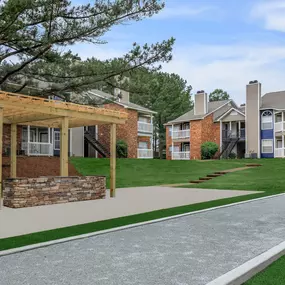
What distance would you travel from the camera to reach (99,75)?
50.7 ft

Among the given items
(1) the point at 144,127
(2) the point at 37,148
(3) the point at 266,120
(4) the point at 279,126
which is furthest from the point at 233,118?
(2) the point at 37,148

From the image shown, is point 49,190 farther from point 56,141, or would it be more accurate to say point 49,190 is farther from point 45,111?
point 56,141

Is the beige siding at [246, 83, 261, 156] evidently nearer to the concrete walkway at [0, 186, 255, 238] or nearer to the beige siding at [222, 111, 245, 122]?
the beige siding at [222, 111, 245, 122]

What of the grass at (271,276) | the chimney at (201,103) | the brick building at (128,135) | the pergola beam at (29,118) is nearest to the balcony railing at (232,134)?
the chimney at (201,103)

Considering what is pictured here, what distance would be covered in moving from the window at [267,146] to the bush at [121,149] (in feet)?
49.1

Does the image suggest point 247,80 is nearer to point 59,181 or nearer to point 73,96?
point 73,96

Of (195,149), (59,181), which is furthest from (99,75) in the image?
(195,149)

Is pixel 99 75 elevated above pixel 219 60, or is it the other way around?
pixel 219 60

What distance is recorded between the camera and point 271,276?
13.5 feet

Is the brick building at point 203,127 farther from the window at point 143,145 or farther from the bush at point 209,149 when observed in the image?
the window at point 143,145

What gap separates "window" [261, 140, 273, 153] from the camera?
35.9 metres

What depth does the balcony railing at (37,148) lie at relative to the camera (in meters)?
23.2

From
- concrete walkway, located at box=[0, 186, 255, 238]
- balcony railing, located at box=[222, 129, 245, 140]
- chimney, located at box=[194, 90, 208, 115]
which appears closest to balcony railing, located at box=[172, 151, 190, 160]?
balcony railing, located at box=[222, 129, 245, 140]

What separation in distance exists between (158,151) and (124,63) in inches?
1474
